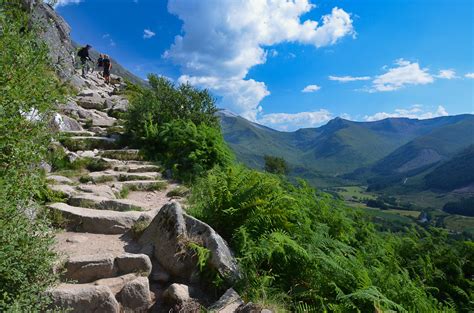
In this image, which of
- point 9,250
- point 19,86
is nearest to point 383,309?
point 9,250

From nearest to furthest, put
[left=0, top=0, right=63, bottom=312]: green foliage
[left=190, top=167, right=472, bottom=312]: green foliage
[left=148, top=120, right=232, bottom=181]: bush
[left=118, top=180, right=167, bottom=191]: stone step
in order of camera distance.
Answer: [left=0, top=0, right=63, bottom=312]: green foliage
[left=190, top=167, right=472, bottom=312]: green foliage
[left=118, top=180, right=167, bottom=191]: stone step
[left=148, top=120, right=232, bottom=181]: bush

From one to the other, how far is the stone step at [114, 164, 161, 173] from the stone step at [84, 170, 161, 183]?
1.23 feet

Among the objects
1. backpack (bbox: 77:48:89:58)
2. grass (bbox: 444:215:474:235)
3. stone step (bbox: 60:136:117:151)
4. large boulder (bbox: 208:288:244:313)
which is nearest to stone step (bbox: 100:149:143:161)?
stone step (bbox: 60:136:117:151)

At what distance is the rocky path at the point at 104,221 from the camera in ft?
16.1

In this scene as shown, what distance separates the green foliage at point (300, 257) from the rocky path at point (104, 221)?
1.56 metres

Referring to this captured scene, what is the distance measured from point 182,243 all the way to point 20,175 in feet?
8.99

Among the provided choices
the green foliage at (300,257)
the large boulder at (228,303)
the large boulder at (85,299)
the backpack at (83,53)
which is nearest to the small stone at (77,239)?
the large boulder at (85,299)

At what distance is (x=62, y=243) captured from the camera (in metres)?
6.32

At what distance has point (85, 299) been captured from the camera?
15.2 feet

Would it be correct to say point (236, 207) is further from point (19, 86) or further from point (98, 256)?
point (19, 86)

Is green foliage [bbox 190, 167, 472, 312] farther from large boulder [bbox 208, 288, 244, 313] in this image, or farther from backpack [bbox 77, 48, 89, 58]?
backpack [bbox 77, 48, 89, 58]

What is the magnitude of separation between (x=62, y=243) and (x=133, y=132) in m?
9.04

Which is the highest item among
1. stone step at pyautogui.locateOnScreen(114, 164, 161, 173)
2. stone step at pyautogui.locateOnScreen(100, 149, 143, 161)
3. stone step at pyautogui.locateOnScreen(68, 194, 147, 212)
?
stone step at pyautogui.locateOnScreen(100, 149, 143, 161)

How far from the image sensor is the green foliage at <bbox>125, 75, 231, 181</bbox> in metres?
12.6
